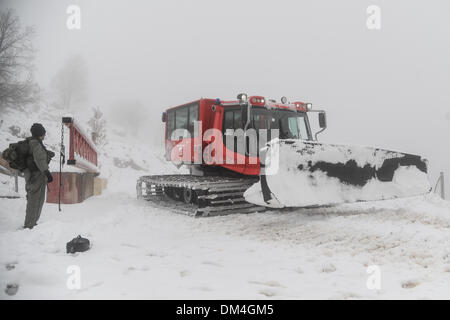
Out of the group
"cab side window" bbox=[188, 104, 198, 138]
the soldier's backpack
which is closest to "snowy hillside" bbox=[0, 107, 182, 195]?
"cab side window" bbox=[188, 104, 198, 138]

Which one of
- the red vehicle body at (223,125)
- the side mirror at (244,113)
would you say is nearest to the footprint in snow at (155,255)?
the red vehicle body at (223,125)

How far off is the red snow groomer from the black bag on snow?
2858mm

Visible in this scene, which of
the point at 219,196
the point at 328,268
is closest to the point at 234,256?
the point at 328,268

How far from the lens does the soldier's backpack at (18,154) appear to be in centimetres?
559

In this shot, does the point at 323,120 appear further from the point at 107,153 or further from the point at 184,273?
the point at 107,153

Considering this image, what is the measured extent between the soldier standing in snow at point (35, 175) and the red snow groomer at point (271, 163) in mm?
2944

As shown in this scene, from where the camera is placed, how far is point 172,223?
6.57 meters

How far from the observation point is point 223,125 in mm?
8250

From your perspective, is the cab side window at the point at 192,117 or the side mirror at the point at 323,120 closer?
the side mirror at the point at 323,120

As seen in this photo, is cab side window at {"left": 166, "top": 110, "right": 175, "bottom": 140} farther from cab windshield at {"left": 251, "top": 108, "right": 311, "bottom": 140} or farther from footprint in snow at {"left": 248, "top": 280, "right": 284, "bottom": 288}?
footprint in snow at {"left": 248, "top": 280, "right": 284, "bottom": 288}

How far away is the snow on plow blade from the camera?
577 centimetres

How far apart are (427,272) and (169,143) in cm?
874

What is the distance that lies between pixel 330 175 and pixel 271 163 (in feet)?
4.30

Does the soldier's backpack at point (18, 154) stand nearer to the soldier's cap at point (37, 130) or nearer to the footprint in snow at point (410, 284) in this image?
the soldier's cap at point (37, 130)
